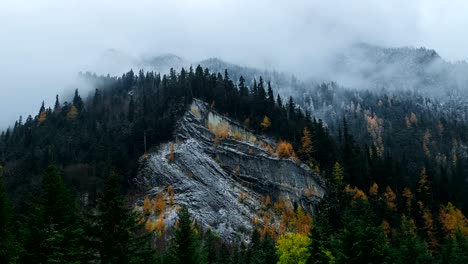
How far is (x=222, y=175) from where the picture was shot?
423 feet

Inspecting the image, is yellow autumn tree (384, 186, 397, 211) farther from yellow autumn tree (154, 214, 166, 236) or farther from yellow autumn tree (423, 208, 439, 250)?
yellow autumn tree (154, 214, 166, 236)

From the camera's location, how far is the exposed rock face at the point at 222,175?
118938 mm

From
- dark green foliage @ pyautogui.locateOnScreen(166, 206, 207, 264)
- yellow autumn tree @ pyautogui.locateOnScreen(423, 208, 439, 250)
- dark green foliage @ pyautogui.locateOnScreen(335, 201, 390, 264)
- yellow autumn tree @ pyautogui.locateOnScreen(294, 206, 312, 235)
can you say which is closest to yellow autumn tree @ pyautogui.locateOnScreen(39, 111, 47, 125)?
yellow autumn tree @ pyautogui.locateOnScreen(294, 206, 312, 235)

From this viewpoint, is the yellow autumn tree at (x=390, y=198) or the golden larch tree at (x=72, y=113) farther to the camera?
the golden larch tree at (x=72, y=113)

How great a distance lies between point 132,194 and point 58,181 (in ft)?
328

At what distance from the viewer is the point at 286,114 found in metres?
154

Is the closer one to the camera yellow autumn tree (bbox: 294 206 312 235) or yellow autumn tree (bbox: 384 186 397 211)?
yellow autumn tree (bbox: 294 206 312 235)

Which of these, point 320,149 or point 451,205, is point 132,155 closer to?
point 320,149

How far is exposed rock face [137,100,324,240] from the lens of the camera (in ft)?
390

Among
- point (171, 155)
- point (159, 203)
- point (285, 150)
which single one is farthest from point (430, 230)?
point (171, 155)

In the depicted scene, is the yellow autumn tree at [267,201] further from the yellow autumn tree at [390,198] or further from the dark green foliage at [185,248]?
the dark green foliage at [185,248]

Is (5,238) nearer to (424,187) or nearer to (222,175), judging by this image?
(222,175)

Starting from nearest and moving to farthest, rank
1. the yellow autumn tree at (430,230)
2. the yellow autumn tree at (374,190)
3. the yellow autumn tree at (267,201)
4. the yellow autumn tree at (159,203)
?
the yellow autumn tree at (159,203) → the yellow autumn tree at (430,230) → the yellow autumn tree at (267,201) → the yellow autumn tree at (374,190)

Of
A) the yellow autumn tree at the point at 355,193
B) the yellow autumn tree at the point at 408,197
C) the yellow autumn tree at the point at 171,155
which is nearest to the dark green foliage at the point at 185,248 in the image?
the yellow autumn tree at the point at 355,193
